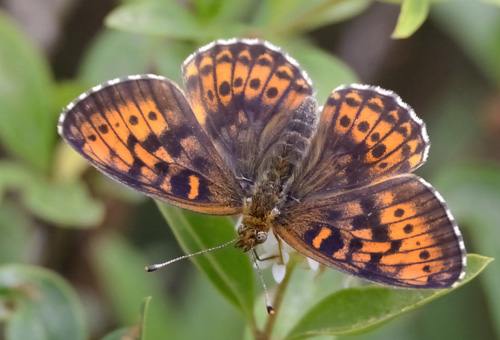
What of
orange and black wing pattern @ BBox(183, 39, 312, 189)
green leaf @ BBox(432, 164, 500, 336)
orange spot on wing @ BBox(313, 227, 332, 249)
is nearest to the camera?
orange spot on wing @ BBox(313, 227, 332, 249)

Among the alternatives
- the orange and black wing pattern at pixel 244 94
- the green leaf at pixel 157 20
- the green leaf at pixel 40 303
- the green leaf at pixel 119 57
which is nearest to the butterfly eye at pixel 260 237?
the orange and black wing pattern at pixel 244 94

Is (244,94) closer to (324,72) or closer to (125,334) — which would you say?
(324,72)

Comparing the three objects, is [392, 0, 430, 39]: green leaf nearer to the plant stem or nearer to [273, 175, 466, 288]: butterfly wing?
[273, 175, 466, 288]: butterfly wing

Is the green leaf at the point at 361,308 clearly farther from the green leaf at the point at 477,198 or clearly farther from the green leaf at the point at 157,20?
the green leaf at the point at 477,198

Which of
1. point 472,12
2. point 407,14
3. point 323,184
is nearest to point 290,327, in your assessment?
point 323,184

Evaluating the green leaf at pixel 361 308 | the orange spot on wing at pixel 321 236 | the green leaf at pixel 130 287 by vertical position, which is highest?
the orange spot on wing at pixel 321 236

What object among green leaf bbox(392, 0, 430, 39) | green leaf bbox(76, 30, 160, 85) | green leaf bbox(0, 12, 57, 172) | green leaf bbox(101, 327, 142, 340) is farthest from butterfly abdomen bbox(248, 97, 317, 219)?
green leaf bbox(0, 12, 57, 172)

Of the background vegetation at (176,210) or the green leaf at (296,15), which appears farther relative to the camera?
the green leaf at (296,15)

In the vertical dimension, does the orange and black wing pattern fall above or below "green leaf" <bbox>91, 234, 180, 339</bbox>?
above
